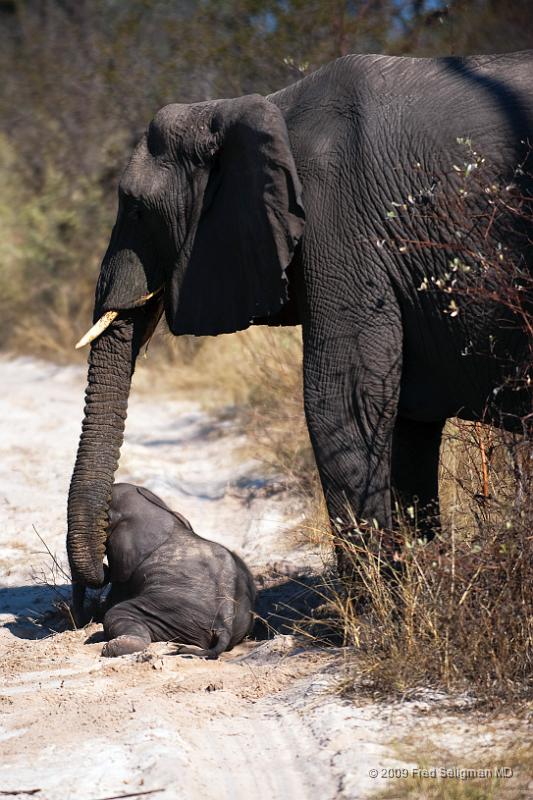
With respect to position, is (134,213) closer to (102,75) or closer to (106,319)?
(106,319)

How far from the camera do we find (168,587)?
5973mm

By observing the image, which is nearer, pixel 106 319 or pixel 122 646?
pixel 122 646

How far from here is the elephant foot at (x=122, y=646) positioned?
18.4ft

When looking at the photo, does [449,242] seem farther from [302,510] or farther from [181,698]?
[302,510]

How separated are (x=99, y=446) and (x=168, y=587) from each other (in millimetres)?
784

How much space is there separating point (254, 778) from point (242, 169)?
2752 millimetres

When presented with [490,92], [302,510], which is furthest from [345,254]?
[302,510]

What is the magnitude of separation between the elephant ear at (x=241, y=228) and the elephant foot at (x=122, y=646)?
4.87ft

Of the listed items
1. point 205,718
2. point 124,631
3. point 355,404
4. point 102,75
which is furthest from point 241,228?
point 102,75

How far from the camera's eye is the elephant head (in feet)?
17.7

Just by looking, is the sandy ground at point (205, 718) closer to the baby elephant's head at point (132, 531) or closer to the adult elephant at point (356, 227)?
the baby elephant's head at point (132, 531)

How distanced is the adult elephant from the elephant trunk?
389 mm

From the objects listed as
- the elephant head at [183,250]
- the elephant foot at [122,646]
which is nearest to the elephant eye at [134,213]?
the elephant head at [183,250]

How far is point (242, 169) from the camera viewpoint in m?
5.50
